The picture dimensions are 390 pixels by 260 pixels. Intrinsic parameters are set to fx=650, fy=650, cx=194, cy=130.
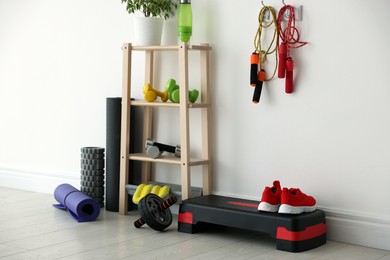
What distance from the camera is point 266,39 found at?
3.29 meters

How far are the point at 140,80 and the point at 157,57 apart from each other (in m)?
0.18

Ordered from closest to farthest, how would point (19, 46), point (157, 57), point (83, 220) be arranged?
1. point (83, 220)
2. point (157, 57)
3. point (19, 46)

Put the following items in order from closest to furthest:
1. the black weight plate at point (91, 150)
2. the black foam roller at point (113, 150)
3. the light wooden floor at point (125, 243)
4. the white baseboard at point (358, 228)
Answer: the light wooden floor at point (125, 243) → the white baseboard at point (358, 228) → the black foam roller at point (113, 150) → the black weight plate at point (91, 150)

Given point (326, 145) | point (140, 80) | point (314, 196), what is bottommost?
point (314, 196)

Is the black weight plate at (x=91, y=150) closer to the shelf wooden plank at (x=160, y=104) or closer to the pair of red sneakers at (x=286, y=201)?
the shelf wooden plank at (x=160, y=104)

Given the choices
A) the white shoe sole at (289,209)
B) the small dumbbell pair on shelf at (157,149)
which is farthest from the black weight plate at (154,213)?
the white shoe sole at (289,209)

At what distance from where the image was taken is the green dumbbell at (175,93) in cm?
343

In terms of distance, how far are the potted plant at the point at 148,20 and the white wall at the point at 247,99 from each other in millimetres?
145

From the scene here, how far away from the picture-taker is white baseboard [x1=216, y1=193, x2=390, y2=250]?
2947mm

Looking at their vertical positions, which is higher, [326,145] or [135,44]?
[135,44]

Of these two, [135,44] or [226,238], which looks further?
[135,44]

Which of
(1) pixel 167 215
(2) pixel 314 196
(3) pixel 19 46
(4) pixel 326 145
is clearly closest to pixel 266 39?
(4) pixel 326 145

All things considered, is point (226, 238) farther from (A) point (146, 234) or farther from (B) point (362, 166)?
(B) point (362, 166)

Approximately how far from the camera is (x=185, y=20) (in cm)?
343
